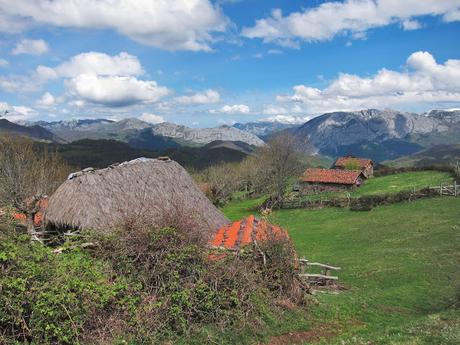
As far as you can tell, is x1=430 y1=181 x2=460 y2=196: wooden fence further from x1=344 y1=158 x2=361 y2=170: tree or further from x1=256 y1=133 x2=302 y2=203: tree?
x1=344 y1=158 x2=361 y2=170: tree

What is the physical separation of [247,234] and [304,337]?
555 centimetres

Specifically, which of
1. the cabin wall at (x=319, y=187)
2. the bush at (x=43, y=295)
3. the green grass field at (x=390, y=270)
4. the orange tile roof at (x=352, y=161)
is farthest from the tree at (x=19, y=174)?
the orange tile roof at (x=352, y=161)

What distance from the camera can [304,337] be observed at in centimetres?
1154

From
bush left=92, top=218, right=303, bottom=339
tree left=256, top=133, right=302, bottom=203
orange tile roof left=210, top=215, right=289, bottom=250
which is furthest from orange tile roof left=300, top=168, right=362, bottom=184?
bush left=92, top=218, right=303, bottom=339

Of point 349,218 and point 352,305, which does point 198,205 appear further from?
point 349,218

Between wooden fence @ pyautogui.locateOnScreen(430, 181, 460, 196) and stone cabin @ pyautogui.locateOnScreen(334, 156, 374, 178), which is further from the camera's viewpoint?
stone cabin @ pyautogui.locateOnScreen(334, 156, 374, 178)

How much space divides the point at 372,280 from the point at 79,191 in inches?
592

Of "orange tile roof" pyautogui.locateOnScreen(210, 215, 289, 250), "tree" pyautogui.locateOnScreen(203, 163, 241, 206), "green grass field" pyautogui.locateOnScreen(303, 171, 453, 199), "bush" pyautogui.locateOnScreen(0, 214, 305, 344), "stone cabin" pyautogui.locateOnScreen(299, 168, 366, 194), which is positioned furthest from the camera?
"tree" pyautogui.locateOnScreen(203, 163, 241, 206)

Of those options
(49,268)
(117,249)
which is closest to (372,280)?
(117,249)

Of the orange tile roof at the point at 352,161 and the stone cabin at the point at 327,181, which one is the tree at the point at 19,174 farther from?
the orange tile roof at the point at 352,161

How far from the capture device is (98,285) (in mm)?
10336

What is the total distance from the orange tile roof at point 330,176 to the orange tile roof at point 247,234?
5096 centimetres

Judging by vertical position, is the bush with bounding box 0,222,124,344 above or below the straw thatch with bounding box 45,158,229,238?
below

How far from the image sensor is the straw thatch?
17.5 metres
